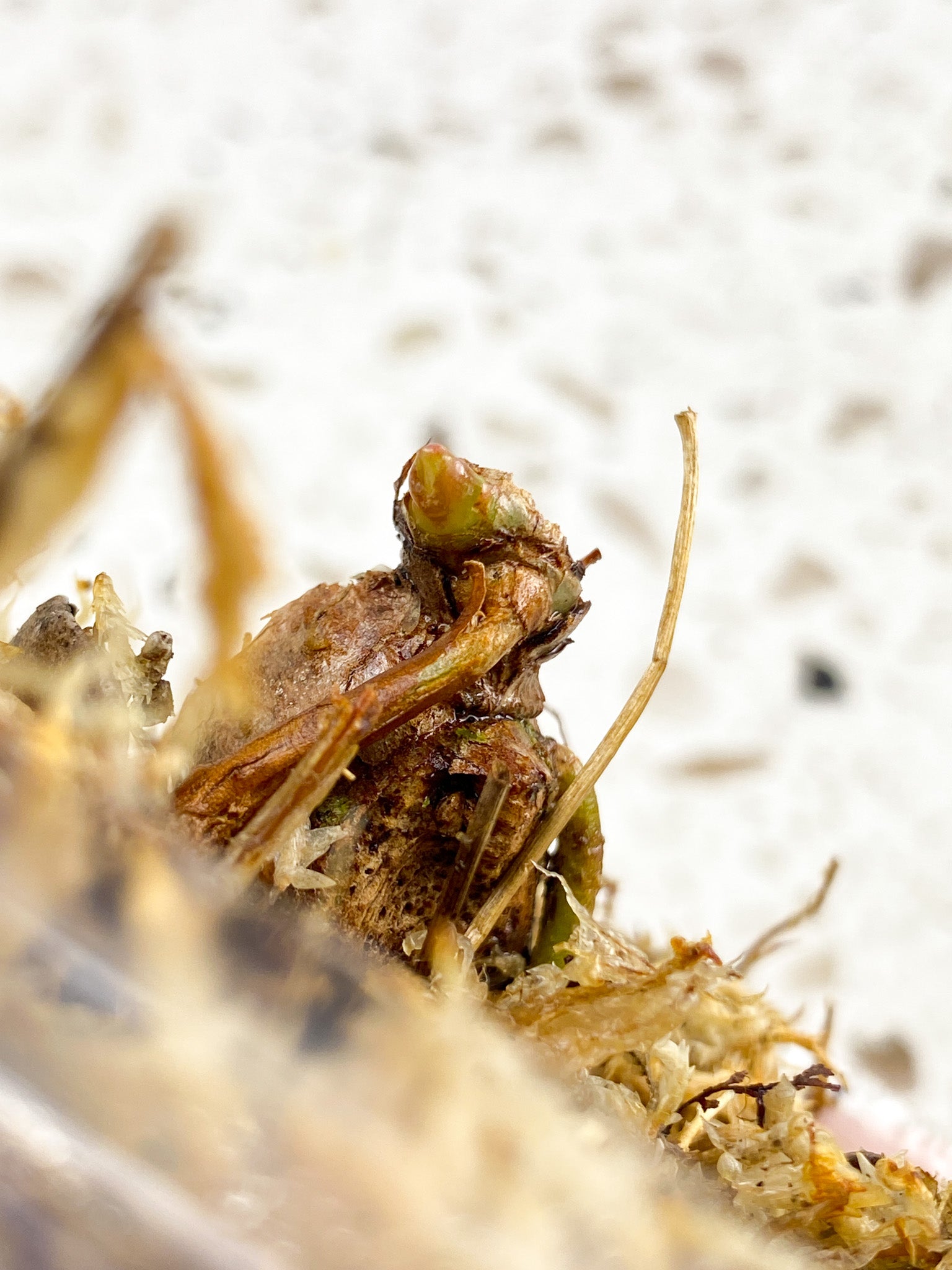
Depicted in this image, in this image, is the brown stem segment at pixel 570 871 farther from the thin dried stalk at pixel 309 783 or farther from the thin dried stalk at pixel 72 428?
the thin dried stalk at pixel 72 428

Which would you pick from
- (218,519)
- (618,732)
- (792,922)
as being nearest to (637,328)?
(792,922)

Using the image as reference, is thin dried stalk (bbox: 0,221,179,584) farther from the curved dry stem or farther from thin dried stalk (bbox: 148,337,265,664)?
the curved dry stem

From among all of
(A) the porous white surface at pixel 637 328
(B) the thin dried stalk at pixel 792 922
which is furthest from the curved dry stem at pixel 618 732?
(A) the porous white surface at pixel 637 328

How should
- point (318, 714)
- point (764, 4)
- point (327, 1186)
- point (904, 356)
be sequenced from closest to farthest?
1. point (327, 1186)
2. point (318, 714)
3. point (904, 356)
4. point (764, 4)

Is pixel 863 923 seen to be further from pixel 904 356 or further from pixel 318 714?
pixel 318 714

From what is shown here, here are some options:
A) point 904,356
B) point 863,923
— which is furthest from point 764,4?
point 863,923

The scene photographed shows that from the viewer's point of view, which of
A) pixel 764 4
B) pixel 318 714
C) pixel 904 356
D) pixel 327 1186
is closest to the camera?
pixel 327 1186
